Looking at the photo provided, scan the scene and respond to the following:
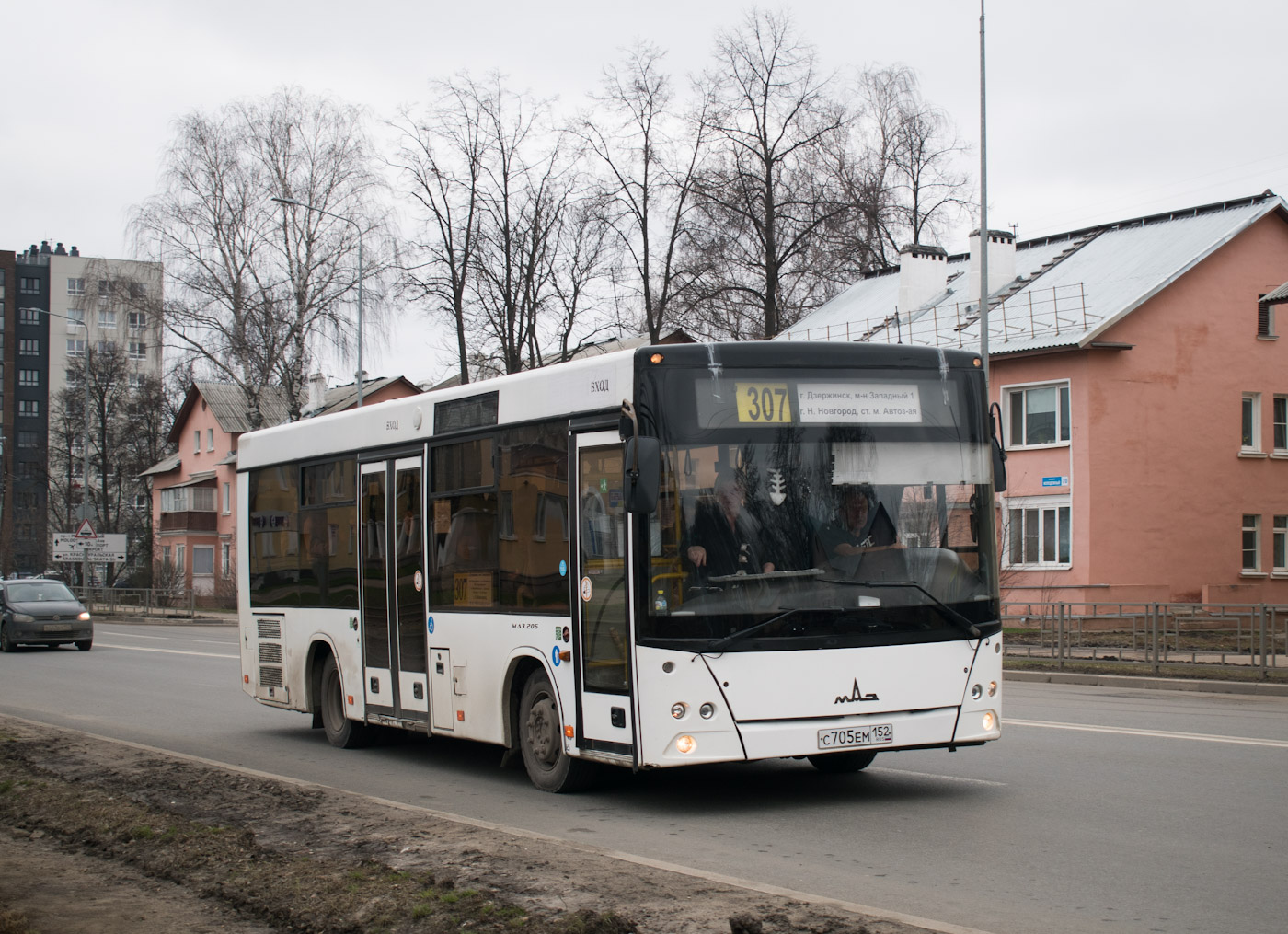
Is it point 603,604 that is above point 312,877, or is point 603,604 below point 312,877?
above

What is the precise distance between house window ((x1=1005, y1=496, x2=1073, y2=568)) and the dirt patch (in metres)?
28.6

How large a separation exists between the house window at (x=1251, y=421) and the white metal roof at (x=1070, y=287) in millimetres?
4345

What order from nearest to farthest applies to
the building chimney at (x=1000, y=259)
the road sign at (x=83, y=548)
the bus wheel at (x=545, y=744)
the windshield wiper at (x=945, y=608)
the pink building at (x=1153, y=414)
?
the windshield wiper at (x=945, y=608) → the bus wheel at (x=545, y=744) → the pink building at (x=1153, y=414) → the building chimney at (x=1000, y=259) → the road sign at (x=83, y=548)

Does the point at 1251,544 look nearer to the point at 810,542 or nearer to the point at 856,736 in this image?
the point at 856,736

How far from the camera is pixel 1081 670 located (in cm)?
2152

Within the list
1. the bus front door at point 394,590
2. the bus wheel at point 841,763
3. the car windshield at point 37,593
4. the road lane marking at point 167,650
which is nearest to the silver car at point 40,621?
the car windshield at point 37,593

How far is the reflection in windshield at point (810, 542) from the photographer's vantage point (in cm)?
879

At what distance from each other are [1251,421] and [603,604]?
33557mm

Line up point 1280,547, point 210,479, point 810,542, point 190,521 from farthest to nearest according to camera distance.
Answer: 1. point 210,479
2. point 190,521
3. point 1280,547
4. point 810,542

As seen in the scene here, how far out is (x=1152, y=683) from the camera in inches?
786

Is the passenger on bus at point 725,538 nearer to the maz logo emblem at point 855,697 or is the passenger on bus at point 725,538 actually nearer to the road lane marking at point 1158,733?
the maz logo emblem at point 855,697

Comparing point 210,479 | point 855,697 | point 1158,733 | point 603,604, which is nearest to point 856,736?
point 855,697

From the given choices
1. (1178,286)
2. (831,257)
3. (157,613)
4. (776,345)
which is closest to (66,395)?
(157,613)

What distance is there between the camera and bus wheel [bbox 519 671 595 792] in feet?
32.4
